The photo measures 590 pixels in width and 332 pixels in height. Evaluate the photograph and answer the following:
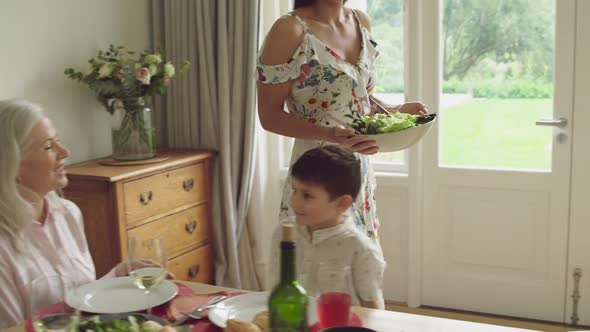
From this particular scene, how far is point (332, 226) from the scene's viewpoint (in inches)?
66.5

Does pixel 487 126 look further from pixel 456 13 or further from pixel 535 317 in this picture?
pixel 535 317

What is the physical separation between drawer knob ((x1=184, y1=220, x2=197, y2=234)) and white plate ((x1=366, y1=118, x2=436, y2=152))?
153cm

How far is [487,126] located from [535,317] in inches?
39.3

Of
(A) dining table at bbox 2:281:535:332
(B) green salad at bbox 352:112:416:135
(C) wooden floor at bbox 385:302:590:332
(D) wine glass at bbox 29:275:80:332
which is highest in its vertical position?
(B) green salad at bbox 352:112:416:135

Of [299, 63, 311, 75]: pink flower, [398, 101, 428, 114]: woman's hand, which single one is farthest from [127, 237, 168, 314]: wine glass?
[398, 101, 428, 114]: woman's hand

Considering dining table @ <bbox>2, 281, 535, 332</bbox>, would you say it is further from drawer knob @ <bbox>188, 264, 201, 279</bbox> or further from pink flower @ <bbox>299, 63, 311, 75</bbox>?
drawer knob @ <bbox>188, 264, 201, 279</bbox>

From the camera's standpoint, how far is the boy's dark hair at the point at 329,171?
5.78ft

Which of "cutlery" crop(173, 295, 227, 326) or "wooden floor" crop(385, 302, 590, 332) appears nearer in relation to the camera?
"cutlery" crop(173, 295, 227, 326)

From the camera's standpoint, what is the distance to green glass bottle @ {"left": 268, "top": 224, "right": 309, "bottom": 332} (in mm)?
1155

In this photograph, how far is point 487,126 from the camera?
11.1ft

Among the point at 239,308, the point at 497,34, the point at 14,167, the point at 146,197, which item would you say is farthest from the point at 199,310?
the point at 497,34

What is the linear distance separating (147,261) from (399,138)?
909 millimetres

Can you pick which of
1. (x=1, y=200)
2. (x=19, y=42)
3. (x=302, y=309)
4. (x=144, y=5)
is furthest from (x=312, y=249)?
(x=144, y=5)

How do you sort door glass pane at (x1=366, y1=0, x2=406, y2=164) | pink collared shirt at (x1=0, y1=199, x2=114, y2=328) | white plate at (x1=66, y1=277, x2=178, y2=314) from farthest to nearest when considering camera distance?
door glass pane at (x1=366, y1=0, x2=406, y2=164) < pink collared shirt at (x1=0, y1=199, x2=114, y2=328) < white plate at (x1=66, y1=277, x2=178, y2=314)
